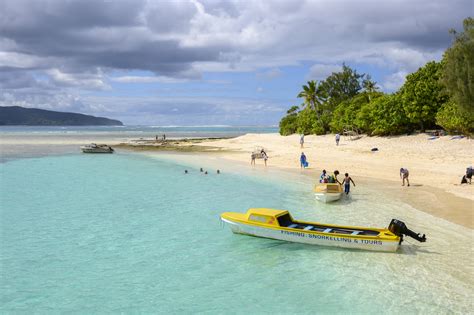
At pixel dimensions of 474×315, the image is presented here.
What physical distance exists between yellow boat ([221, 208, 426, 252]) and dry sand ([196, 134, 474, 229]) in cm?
607

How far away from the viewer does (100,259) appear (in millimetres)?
18531

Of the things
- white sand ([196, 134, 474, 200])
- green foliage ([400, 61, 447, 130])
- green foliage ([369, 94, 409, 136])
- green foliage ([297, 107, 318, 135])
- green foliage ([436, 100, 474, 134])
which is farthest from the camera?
green foliage ([297, 107, 318, 135])

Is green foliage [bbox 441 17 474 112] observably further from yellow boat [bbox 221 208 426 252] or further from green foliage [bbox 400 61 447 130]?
yellow boat [bbox 221 208 426 252]

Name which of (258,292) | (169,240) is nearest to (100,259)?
(169,240)

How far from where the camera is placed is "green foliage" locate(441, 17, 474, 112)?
151 ft

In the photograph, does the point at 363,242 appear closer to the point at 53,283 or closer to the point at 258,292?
the point at 258,292

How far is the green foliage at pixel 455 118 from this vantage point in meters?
49.9

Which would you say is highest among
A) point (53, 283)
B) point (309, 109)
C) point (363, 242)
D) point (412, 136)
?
point (309, 109)

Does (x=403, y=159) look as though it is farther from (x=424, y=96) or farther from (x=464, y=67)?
(x=424, y=96)

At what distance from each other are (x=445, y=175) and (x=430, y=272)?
73.8 feet

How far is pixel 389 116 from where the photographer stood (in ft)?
214

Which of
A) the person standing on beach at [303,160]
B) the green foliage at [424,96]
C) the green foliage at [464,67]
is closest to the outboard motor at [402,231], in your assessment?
the person standing on beach at [303,160]

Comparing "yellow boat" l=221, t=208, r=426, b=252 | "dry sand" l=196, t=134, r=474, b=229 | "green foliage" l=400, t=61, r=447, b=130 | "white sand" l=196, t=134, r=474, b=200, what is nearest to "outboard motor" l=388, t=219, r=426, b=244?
"yellow boat" l=221, t=208, r=426, b=252

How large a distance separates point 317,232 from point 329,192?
32.1 ft
